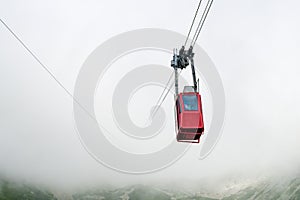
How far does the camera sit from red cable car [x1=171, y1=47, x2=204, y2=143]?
25.0 metres

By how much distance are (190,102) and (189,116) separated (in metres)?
1.26

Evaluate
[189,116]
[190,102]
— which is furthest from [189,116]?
[190,102]

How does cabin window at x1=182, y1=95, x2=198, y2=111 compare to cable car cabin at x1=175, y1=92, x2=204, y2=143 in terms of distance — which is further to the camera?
cabin window at x1=182, y1=95, x2=198, y2=111

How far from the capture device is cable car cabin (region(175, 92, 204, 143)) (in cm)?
2488

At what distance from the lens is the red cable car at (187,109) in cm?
2496

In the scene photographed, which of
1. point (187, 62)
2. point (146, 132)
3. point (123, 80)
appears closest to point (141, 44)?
point (123, 80)

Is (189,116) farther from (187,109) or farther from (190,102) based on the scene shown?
(190,102)

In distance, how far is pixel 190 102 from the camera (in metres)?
25.6

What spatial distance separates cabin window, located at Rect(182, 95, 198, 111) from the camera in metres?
25.3

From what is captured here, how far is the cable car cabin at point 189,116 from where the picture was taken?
81.6ft

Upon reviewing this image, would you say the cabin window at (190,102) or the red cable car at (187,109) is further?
the cabin window at (190,102)

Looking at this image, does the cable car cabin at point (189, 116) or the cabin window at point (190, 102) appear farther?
the cabin window at point (190, 102)

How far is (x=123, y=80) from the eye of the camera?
6281cm

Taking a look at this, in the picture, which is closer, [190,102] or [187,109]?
[187,109]
